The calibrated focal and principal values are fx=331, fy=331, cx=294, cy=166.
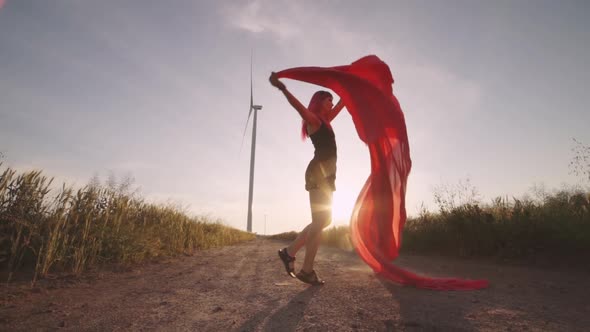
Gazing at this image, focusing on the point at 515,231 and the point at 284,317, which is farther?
the point at 515,231

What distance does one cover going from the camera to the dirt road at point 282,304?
2217 millimetres

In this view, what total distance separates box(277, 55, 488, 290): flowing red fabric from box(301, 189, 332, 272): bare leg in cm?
74

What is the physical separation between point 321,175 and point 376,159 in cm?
91

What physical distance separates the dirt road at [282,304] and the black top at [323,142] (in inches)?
56.5

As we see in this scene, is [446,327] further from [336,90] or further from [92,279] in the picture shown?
[92,279]

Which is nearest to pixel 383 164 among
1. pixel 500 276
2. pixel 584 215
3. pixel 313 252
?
pixel 313 252

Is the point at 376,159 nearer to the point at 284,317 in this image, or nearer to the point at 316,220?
the point at 316,220

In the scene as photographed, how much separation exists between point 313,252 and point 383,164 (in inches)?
56.7

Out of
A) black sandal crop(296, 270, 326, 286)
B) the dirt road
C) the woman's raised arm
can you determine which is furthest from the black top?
the dirt road

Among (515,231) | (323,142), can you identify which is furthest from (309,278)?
(515,231)

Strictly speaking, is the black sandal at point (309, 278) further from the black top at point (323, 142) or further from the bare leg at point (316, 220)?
the black top at point (323, 142)

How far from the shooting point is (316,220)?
3.70 meters

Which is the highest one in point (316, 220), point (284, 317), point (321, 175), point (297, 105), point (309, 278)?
point (297, 105)

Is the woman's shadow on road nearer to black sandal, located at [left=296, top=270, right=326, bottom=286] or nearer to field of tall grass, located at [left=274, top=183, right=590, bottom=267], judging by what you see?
black sandal, located at [left=296, top=270, right=326, bottom=286]
